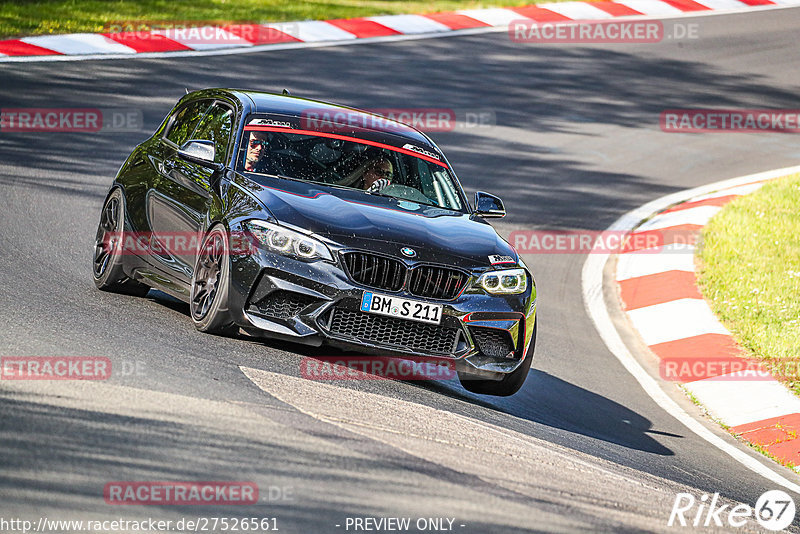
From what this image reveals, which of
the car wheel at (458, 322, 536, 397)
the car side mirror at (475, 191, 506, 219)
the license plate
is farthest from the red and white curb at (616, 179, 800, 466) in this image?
the license plate

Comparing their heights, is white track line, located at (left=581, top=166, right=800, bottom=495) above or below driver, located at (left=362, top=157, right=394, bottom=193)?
below

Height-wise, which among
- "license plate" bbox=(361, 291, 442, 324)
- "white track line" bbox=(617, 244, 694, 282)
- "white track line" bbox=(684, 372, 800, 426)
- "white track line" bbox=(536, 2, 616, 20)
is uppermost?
"white track line" bbox=(536, 2, 616, 20)

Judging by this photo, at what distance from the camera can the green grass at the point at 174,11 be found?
18844mm

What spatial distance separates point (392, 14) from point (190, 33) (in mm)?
4365

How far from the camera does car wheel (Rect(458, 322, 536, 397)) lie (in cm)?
802

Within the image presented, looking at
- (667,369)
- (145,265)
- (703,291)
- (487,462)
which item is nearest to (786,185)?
(703,291)

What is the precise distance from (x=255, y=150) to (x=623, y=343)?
4.40 meters

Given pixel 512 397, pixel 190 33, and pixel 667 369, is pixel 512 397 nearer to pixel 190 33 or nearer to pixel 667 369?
pixel 667 369

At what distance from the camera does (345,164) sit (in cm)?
857

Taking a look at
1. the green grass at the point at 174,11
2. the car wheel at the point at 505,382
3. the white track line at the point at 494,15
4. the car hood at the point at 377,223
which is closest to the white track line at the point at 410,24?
the green grass at the point at 174,11

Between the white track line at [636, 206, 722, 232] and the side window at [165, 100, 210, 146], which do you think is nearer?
the side window at [165, 100, 210, 146]

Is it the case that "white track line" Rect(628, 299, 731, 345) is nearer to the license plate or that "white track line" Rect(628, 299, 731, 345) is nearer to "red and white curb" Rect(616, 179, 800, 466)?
"red and white curb" Rect(616, 179, 800, 466)

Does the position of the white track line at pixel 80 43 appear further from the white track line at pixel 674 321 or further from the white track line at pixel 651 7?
the white track line at pixel 651 7

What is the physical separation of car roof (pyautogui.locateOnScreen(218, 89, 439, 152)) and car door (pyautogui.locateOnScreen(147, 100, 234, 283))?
0.20 meters
